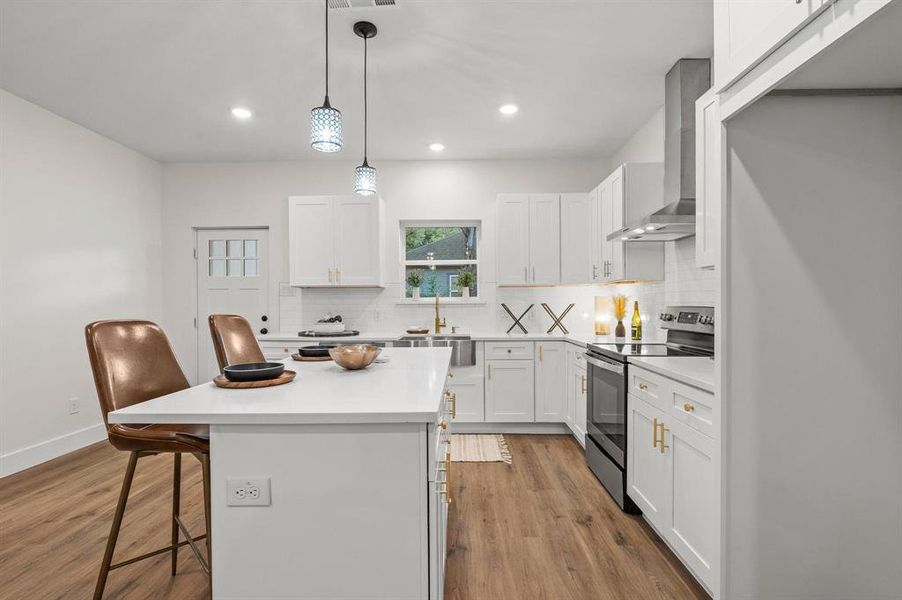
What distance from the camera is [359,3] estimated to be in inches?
92.5

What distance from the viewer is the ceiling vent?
2328 millimetres

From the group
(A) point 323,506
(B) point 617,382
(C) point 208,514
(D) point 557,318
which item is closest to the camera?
(A) point 323,506

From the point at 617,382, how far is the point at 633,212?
1.42 m

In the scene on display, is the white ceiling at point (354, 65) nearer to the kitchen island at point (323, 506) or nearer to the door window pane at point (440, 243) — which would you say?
the door window pane at point (440, 243)

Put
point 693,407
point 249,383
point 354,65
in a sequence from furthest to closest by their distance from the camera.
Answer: point 354,65 < point 693,407 < point 249,383

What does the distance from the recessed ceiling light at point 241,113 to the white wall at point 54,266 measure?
1505mm

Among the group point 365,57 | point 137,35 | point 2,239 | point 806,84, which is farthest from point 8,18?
point 806,84

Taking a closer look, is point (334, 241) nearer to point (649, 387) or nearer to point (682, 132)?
point (682, 132)

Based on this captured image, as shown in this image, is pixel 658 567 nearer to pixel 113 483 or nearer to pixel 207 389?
pixel 207 389

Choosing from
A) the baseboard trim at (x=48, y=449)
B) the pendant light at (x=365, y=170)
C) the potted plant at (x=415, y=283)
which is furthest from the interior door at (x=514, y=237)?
the baseboard trim at (x=48, y=449)

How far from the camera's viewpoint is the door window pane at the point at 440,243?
5.09 meters

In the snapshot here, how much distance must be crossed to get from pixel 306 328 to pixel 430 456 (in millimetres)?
4002

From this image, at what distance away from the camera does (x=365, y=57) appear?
2.83 meters

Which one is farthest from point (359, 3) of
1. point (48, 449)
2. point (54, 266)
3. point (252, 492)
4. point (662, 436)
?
point (48, 449)
